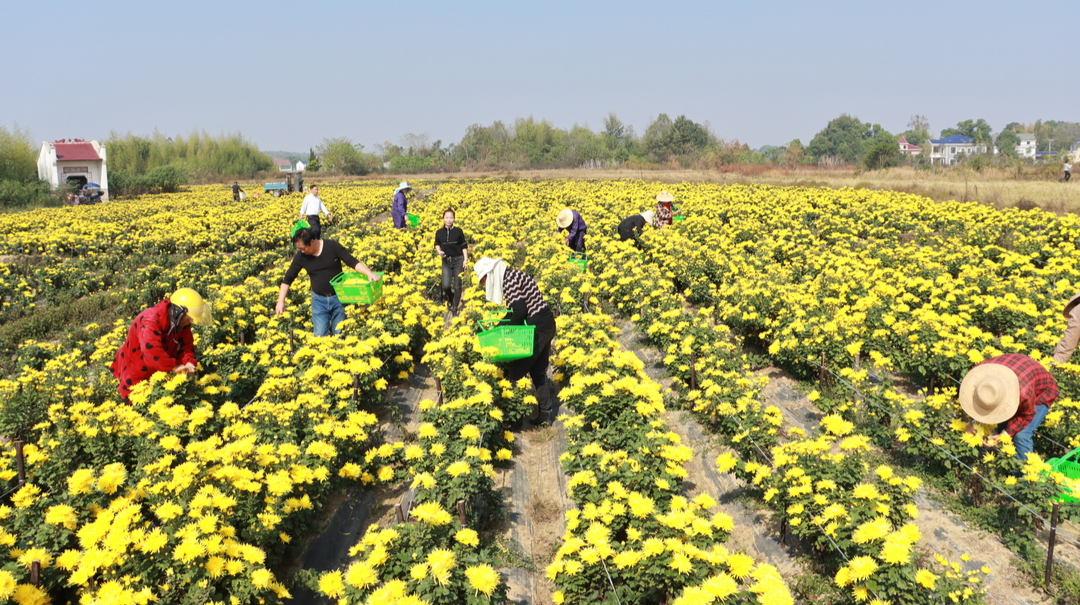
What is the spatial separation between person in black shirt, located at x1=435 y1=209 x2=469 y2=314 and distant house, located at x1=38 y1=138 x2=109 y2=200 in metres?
43.3

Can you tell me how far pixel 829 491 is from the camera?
4477mm

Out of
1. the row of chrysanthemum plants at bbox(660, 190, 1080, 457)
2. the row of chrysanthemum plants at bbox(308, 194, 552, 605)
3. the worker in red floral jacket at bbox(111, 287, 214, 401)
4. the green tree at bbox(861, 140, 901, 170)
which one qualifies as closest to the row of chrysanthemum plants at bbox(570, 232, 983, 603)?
the row of chrysanthemum plants at bbox(660, 190, 1080, 457)

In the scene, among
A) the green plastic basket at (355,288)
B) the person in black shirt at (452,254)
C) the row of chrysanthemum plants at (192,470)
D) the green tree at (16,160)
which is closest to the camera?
the row of chrysanthemum plants at (192,470)

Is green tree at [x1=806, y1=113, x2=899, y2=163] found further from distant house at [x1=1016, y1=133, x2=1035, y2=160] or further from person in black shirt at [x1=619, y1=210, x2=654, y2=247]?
person in black shirt at [x1=619, y1=210, x2=654, y2=247]

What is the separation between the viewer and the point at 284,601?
4.45 meters

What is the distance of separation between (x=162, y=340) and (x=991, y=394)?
7.12m

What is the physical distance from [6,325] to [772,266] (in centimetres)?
1411

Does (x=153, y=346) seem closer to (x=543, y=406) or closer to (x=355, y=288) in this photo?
(x=355, y=288)

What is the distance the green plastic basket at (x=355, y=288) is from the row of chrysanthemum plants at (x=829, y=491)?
12.5 ft

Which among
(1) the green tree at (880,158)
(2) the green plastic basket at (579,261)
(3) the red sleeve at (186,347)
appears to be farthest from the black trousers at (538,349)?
(1) the green tree at (880,158)

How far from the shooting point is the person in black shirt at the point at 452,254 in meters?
10.4

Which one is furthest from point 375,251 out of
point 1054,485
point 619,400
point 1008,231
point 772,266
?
point 1008,231

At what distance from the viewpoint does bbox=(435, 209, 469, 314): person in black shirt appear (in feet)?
34.0

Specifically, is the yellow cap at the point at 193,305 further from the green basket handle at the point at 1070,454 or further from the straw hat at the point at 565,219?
the green basket handle at the point at 1070,454
